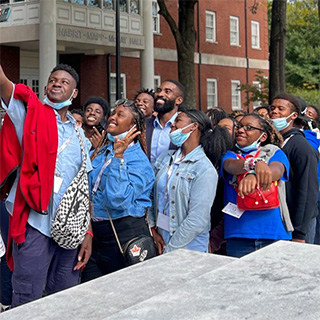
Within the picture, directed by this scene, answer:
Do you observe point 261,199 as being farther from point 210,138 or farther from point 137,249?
point 137,249

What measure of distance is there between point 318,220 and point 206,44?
94.7 ft

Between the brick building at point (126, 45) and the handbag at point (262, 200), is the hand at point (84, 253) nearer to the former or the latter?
the handbag at point (262, 200)

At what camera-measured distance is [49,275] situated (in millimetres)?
4043

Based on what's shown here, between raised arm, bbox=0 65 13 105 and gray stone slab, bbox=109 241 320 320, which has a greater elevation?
raised arm, bbox=0 65 13 105

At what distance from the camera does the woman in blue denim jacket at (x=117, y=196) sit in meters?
4.28

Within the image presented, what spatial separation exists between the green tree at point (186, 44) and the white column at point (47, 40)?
13.5 ft

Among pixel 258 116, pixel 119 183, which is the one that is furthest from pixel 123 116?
pixel 258 116

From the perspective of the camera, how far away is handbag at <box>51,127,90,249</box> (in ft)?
12.5

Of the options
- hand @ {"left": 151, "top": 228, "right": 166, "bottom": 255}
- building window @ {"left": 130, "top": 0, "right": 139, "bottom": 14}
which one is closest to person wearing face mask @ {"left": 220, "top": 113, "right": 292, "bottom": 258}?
hand @ {"left": 151, "top": 228, "right": 166, "bottom": 255}

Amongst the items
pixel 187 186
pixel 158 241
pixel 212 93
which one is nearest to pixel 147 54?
pixel 212 93

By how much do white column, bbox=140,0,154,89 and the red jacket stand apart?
21565 mm

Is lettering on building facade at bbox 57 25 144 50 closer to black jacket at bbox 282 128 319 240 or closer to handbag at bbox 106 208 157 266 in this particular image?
black jacket at bbox 282 128 319 240

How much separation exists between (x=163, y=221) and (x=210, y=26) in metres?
32.0

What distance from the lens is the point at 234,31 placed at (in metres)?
37.7
